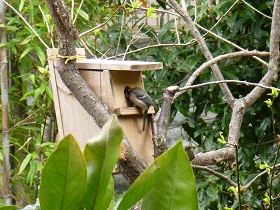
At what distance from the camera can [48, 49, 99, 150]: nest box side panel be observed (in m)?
1.82

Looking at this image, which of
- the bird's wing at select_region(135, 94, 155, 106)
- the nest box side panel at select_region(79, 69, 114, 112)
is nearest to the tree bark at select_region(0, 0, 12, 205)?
the nest box side panel at select_region(79, 69, 114, 112)

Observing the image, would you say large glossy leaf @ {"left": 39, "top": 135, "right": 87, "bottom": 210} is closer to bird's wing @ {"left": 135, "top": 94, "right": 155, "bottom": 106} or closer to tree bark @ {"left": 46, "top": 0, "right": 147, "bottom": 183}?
tree bark @ {"left": 46, "top": 0, "right": 147, "bottom": 183}

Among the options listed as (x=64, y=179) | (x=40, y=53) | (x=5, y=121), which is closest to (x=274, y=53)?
(x=40, y=53)

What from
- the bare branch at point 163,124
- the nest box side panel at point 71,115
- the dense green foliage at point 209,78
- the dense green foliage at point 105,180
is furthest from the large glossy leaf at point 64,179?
the dense green foliage at point 209,78

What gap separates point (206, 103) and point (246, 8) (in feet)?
1.52

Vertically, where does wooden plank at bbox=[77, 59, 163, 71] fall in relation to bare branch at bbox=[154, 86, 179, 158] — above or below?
above

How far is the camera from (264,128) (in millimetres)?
2453

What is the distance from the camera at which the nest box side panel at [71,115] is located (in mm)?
1824

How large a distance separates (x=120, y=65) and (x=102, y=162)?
3.03ft

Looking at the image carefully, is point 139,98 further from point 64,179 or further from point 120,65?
point 64,179

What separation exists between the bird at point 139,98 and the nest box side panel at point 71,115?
0.15 meters

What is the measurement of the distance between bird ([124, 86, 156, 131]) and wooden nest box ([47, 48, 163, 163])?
0.05 feet

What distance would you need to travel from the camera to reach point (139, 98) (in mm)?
1731

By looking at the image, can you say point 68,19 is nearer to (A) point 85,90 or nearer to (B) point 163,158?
(A) point 85,90
